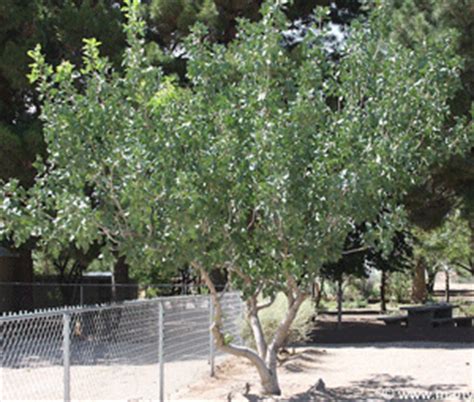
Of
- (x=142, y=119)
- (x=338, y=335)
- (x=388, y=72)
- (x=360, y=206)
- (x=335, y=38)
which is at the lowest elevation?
(x=338, y=335)

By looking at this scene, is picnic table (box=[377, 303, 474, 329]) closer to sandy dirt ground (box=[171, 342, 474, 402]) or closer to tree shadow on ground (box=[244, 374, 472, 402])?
sandy dirt ground (box=[171, 342, 474, 402])

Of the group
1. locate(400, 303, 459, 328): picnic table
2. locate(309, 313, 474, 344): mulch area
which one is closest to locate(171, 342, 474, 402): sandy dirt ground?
locate(309, 313, 474, 344): mulch area

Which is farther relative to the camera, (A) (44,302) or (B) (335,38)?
(A) (44,302)

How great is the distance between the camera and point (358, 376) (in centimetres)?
1185

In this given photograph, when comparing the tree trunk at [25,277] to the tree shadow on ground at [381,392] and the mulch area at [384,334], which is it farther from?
the tree shadow on ground at [381,392]

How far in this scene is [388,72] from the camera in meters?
8.88

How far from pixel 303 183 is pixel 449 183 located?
8787 millimetres

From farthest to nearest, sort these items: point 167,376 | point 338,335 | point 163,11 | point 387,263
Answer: point 387,263, point 338,335, point 163,11, point 167,376

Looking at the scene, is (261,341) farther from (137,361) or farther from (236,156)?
(236,156)

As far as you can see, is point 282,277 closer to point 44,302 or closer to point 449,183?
point 449,183

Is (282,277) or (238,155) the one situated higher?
(238,155)

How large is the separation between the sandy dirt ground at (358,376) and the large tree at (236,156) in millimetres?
1183

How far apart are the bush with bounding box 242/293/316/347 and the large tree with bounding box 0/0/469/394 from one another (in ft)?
13.2

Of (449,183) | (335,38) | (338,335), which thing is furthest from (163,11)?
(338,335)
